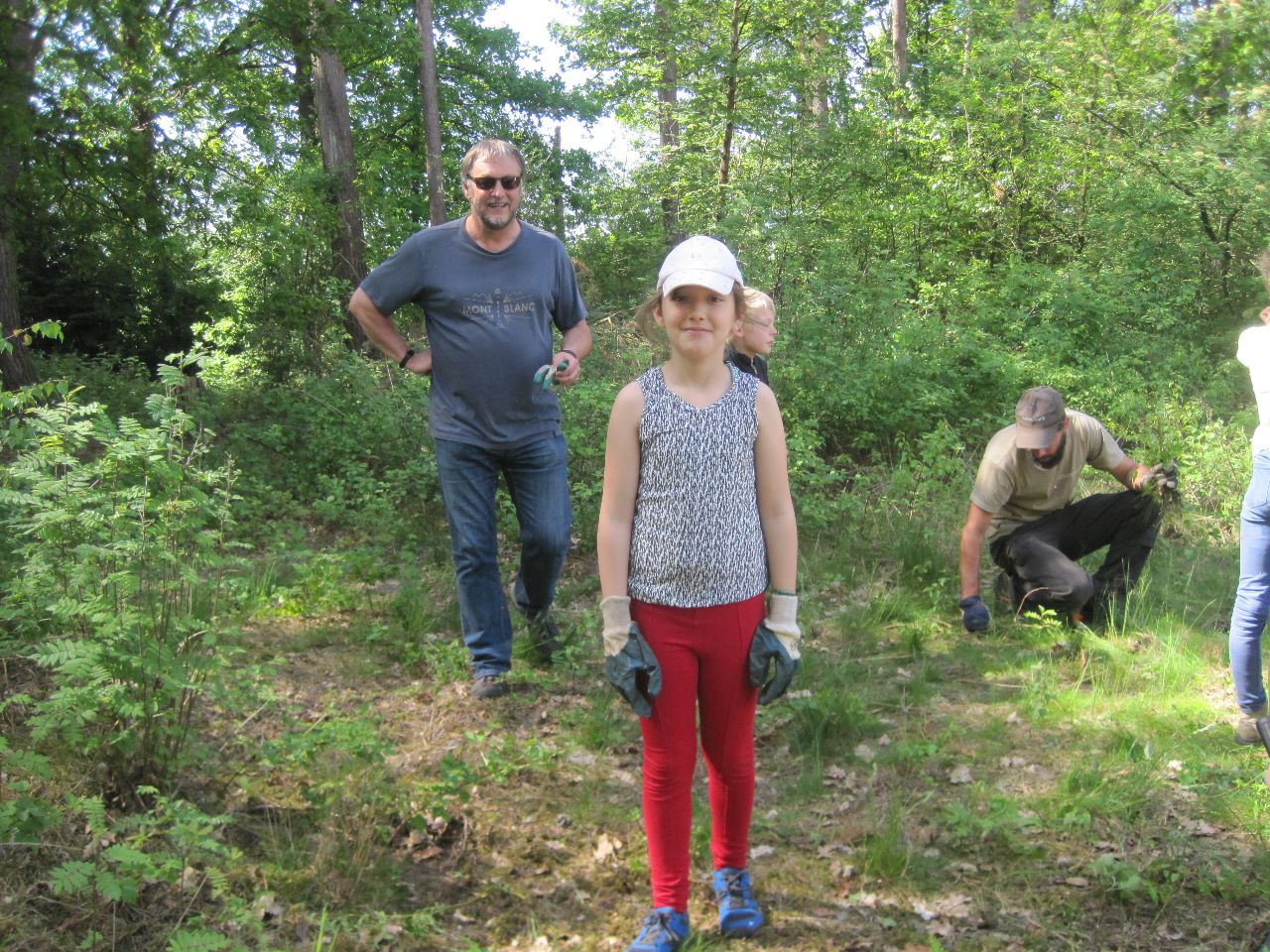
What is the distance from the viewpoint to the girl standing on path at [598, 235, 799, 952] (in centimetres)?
289

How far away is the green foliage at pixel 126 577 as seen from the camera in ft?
10.5

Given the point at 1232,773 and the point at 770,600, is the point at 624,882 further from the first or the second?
the point at 1232,773

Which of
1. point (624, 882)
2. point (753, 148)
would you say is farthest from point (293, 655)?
point (753, 148)

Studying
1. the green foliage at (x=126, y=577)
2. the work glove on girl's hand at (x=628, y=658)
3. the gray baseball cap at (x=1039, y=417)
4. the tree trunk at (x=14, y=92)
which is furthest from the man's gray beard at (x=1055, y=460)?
the tree trunk at (x=14, y=92)

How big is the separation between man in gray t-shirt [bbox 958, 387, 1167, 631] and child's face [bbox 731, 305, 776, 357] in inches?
61.5

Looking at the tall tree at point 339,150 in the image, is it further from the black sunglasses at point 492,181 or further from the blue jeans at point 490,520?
the black sunglasses at point 492,181

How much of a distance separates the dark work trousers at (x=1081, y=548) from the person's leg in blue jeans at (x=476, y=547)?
2.80 meters

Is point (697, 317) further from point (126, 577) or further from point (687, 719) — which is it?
point (126, 577)

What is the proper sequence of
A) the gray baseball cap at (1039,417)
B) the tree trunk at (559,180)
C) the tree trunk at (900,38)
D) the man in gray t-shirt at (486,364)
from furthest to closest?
the tree trunk at (900,38), the tree trunk at (559,180), the gray baseball cap at (1039,417), the man in gray t-shirt at (486,364)

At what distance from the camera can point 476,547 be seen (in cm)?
470

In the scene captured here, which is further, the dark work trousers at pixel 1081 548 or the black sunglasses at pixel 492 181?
the dark work trousers at pixel 1081 548

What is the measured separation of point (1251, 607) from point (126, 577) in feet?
13.3

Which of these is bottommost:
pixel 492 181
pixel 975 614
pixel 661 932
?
pixel 661 932

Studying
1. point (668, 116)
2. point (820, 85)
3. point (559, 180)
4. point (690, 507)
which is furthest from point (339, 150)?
point (690, 507)
